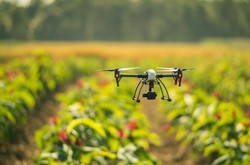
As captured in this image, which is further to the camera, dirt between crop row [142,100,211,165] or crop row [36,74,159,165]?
dirt between crop row [142,100,211,165]

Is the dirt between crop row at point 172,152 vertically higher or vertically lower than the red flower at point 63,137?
higher

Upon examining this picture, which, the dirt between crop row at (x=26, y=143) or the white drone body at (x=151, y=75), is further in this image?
the dirt between crop row at (x=26, y=143)

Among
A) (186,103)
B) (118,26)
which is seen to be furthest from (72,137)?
(118,26)

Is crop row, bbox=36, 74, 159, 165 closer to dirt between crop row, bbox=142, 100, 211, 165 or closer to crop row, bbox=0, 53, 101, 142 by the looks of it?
crop row, bbox=0, 53, 101, 142

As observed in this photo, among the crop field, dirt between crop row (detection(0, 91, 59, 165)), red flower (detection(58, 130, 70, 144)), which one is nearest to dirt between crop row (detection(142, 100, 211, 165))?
the crop field

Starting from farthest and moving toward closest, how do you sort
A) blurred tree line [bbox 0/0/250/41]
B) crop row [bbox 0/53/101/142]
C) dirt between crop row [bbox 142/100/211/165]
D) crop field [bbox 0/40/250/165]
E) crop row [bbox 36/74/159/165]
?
blurred tree line [bbox 0/0/250/41] < dirt between crop row [bbox 142/100/211/165] < crop row [bbox 0/53/101/142] < crop field [bbox 0/40/250/165] < crop row [bbox 36/74/159/165]

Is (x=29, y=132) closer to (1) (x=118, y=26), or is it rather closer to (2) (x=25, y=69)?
(2) (x=25, y=69)

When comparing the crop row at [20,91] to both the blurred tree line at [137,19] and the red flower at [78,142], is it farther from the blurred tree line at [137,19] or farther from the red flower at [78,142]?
the blurred tree line at [137,19]

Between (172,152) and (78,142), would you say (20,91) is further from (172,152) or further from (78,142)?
(78,142)

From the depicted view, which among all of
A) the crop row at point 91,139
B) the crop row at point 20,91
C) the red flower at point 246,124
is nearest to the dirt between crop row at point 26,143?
the crop row at point 20,91
